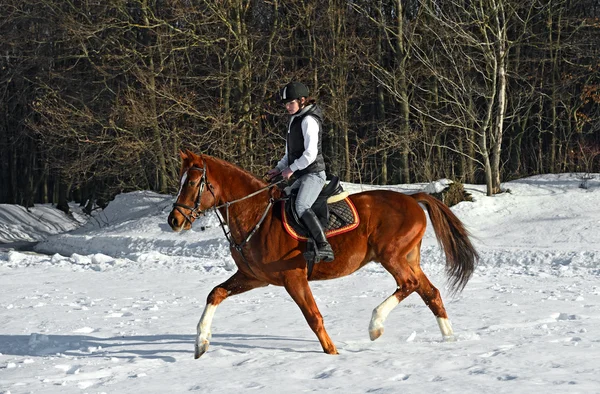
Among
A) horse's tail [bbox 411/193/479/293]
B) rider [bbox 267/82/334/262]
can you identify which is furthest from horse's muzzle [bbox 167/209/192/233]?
horse's tail [bbox 411/193/479/293]

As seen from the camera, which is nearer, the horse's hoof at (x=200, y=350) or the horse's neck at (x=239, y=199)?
the horse's hoof at (x=200, y=350)

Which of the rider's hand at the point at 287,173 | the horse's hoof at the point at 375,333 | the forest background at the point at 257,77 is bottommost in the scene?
the horse's hoof at the point at 375,333

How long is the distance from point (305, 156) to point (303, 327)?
8.03 ft

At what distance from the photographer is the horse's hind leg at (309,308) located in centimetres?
709

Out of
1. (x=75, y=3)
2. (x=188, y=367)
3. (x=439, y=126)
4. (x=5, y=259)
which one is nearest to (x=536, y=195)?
(x=439, y=126)

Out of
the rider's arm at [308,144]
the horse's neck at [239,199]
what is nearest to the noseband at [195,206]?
the horse's neck at [239,199]

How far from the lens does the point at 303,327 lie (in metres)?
8.80

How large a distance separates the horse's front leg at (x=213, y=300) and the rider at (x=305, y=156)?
2.67ft

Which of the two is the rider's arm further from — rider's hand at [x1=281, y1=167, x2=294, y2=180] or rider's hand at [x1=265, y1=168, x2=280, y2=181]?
rider's hand at [x1=265, y1=168, x2=280, y2=181]

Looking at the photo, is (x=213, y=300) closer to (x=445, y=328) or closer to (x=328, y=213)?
(x=328, y=213)

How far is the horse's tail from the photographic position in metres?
8.24

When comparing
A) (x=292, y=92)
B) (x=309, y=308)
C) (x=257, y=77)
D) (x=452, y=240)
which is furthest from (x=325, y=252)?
(x=257, y=77)

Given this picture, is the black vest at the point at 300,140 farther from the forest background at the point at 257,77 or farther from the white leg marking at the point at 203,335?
the forest background at the point at 257,77

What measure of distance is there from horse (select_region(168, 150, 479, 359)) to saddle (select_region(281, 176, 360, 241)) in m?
0.06
